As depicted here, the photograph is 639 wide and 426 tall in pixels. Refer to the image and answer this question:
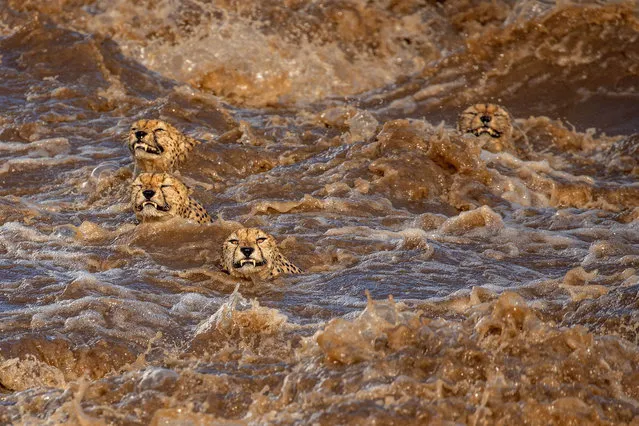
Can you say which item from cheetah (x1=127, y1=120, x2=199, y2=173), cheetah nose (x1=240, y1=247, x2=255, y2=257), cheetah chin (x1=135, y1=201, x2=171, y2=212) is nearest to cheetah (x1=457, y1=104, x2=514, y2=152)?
cheetah (x1=127, y1=120, x2=199, y2=173)

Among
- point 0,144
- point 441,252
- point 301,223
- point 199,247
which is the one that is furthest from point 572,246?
point 0,144

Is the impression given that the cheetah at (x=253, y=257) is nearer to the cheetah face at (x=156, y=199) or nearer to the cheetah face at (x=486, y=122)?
the cheetah face at (x=156, y=199)

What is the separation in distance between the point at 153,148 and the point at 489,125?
3560mm

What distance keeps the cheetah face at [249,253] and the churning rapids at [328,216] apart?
118 mm

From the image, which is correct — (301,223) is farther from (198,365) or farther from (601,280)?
(198,365)

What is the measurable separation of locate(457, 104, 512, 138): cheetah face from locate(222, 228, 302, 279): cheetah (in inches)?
177

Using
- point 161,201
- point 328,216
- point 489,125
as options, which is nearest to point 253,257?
point 161,201

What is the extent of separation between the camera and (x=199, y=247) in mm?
9289

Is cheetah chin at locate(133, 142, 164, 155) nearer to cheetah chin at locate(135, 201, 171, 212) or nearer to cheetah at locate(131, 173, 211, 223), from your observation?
cheetah at locate(131, 173, 211, 223)

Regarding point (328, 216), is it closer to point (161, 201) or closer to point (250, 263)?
point (161, 201)

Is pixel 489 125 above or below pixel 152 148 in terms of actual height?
below

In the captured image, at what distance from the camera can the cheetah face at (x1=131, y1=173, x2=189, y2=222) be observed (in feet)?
31.8

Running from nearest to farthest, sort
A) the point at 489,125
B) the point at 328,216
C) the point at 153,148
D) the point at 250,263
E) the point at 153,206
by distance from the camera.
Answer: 1. the point at 250,263
2. the point at 153,206
3. the point at 328,216
4. the point at 153,148
5. the point at 489,125

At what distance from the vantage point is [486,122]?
12914mm
